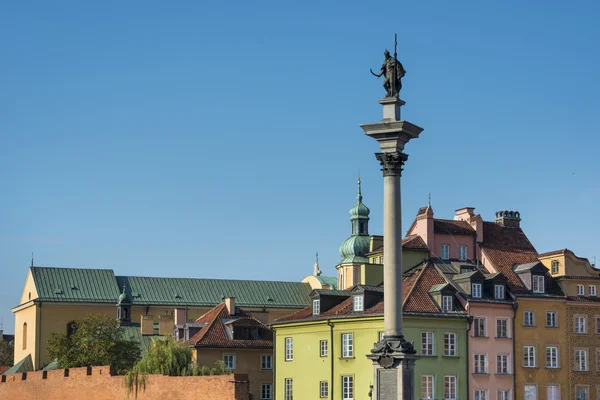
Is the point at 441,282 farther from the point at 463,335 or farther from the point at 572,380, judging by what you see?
the point at 572,380

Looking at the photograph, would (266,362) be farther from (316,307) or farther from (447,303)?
(447,303)

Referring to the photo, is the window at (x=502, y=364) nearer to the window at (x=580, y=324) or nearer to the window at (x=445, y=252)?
the window at (x=580, y=324)

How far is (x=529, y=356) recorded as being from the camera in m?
78.8

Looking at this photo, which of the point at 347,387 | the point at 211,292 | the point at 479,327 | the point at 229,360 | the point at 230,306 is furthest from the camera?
the point at 211,292

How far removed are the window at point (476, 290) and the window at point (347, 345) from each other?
779cm

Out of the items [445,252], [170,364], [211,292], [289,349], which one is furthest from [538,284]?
[211,292]

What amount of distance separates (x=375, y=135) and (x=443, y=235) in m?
44.2

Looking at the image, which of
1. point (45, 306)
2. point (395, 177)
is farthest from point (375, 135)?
point (45, 306)

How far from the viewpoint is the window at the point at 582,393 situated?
79.8 meters

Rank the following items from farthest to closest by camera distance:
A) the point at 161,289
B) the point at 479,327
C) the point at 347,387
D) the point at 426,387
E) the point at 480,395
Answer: the point at 161,289
the point at 479,327
the point at 347,387
the point at 480,395
the point at 426,387

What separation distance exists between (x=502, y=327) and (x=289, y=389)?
14.1 meters

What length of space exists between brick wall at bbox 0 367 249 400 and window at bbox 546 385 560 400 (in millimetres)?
18925

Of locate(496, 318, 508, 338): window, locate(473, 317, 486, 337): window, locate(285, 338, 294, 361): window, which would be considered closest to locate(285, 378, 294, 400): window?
locate(285, 338, 294, 361): window

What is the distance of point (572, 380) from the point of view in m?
79.7
